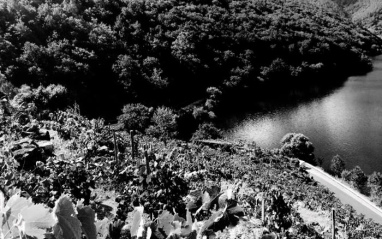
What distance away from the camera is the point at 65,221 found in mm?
994

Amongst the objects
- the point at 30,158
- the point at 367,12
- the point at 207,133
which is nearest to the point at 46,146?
the point at 30,158

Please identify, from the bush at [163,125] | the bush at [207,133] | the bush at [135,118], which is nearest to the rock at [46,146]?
the bush at [163,125]

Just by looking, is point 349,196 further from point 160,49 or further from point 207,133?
point 160,49

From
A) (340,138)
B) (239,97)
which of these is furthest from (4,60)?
(340,138)

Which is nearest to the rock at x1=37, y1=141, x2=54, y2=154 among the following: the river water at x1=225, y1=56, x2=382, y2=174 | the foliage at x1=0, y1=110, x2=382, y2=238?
the foliage at x1=0, y1=110, x2=382, y2=238

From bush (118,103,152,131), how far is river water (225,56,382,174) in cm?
1065

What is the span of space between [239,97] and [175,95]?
11376 mm

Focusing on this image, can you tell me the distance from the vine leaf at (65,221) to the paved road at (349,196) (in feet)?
85.6

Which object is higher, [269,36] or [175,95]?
[269,36]

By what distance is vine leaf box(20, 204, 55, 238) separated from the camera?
899 millimetres

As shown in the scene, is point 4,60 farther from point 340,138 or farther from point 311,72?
point 311,72

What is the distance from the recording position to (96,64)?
50.6 m

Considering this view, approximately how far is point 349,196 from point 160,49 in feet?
141

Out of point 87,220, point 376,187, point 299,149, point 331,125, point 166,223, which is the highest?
point 87,220
